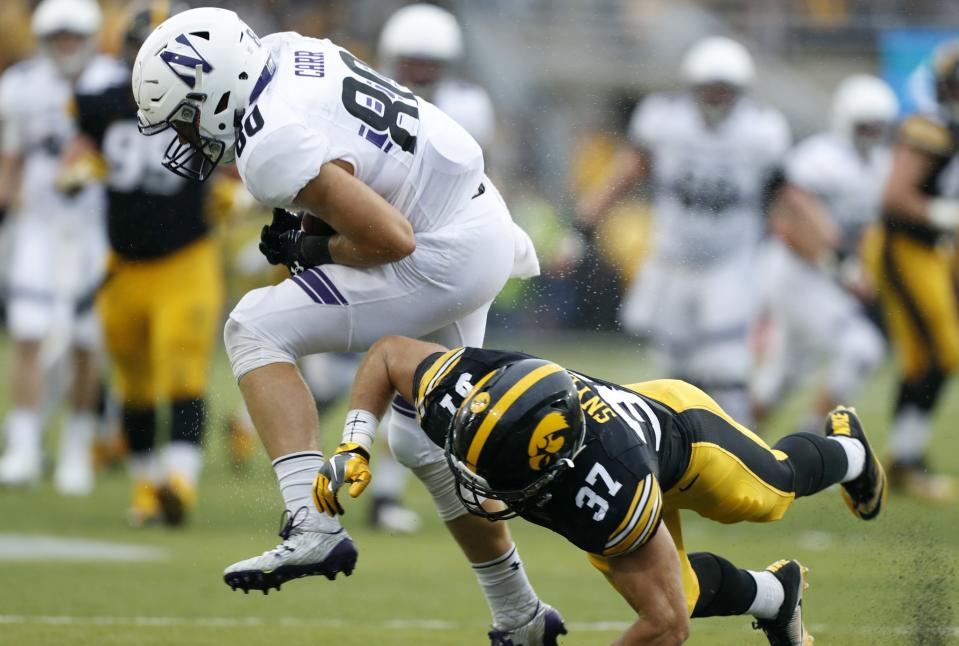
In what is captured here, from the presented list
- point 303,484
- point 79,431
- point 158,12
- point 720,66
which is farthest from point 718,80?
point 303,484

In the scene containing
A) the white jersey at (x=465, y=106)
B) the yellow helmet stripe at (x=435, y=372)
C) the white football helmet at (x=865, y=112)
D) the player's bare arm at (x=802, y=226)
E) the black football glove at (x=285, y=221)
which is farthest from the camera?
the white football helmet at (x=865, y=112)

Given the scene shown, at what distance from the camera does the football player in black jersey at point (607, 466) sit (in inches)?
148

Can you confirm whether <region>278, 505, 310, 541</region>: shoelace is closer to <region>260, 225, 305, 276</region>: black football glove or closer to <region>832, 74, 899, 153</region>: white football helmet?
<region>260, 225, 305, 276</region>: black football glove

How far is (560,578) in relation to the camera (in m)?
6.40

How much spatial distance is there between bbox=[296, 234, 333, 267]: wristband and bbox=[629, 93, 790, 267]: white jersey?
15.5ft

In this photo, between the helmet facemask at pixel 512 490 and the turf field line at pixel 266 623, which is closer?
the helmet facemask at pixel 512 490

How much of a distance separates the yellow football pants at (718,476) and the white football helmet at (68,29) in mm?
5573

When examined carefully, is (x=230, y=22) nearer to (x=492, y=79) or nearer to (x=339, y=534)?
(x=339, y=534)

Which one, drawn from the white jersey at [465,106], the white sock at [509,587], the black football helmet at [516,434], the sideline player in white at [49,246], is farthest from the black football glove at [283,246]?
the sideline player in white at [49,246]

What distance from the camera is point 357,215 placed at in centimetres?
418

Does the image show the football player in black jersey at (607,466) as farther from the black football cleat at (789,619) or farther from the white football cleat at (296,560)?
the white football cleat at (296,560)

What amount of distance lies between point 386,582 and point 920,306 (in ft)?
13.8

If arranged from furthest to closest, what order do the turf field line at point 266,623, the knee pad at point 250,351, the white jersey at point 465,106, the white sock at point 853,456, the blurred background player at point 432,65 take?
the white jersey at point 465,106 < the blurred background player at point 432,65 < the turf field line at point 266,623 < the white sock at point 853,456 < the knee pad at point 250,351

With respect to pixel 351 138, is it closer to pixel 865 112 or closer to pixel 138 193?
pixel 138 193
